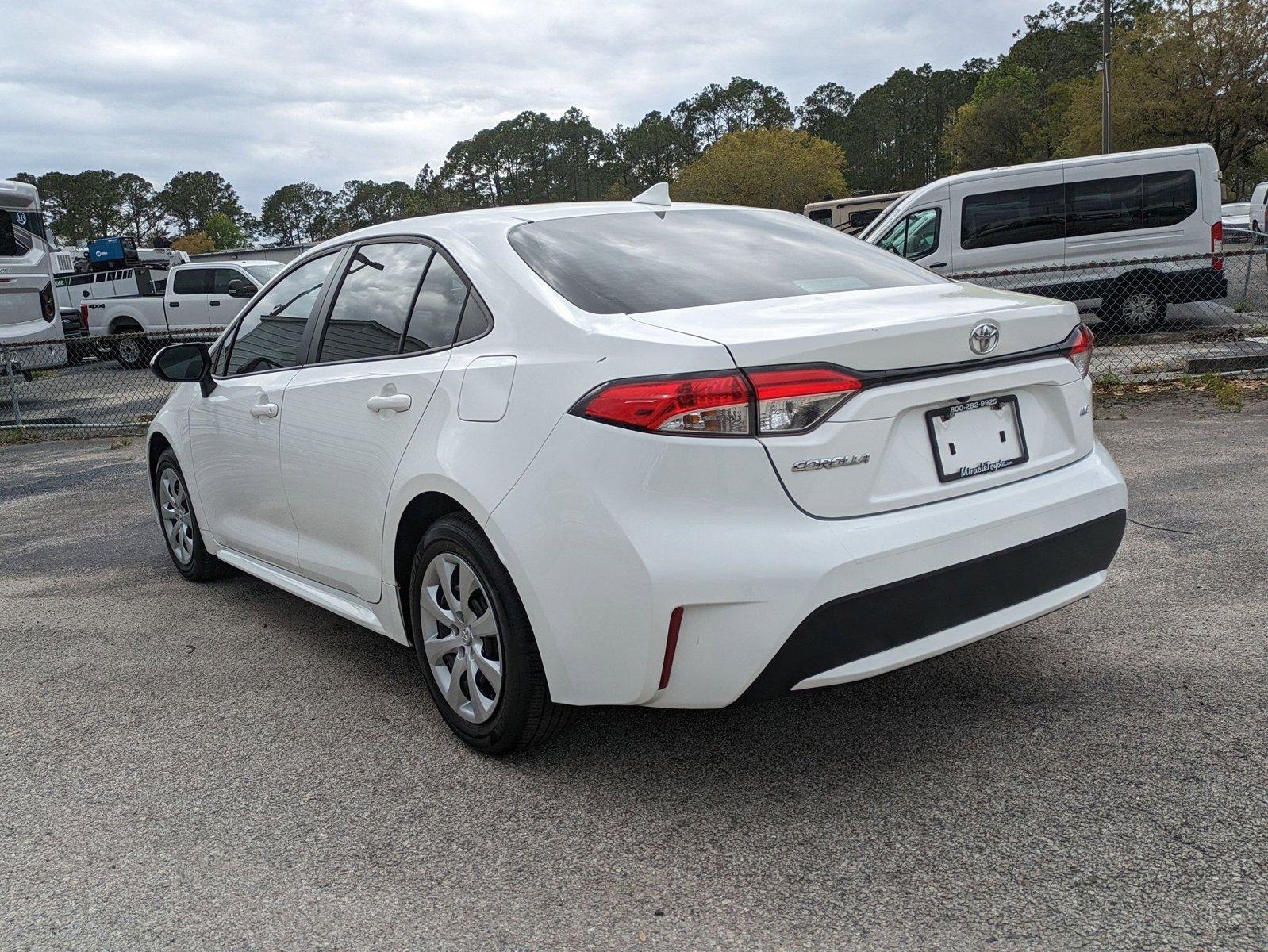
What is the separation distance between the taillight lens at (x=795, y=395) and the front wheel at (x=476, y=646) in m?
0.82

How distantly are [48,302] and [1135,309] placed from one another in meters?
14.5

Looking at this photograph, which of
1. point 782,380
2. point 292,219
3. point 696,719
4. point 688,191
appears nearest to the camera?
point 782,380

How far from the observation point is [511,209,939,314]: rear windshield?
297cm

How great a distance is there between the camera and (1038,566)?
9.35ft

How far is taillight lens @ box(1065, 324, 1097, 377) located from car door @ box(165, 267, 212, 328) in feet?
67.8

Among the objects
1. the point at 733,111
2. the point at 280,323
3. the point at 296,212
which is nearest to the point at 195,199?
the point at 296,212

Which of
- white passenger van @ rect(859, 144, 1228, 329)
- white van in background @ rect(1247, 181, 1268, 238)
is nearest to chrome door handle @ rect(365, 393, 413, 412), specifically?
white passenger van @ rect(859, 144, 1228, 329)

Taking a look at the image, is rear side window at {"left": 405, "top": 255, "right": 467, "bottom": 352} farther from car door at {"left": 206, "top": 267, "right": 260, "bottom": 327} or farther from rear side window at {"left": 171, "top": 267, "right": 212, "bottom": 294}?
rear side window at {"left": 171, "top": 267, "right": 212, "bottom": 294}

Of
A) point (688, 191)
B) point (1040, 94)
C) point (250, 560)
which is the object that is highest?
point (1040, 94)

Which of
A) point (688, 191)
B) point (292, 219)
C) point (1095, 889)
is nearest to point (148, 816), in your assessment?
point (1095, 889)

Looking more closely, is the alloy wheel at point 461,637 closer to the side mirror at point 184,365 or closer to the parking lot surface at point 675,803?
the parking lot surface at point 675,803

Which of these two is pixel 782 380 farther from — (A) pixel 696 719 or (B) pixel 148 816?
(B) pixel 148 816

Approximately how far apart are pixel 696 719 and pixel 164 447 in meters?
3.32

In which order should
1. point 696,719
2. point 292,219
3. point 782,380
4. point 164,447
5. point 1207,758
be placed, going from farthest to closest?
point 292,219 → point 164,447 → point 696,719 → point 1207,758 → point 782,380
